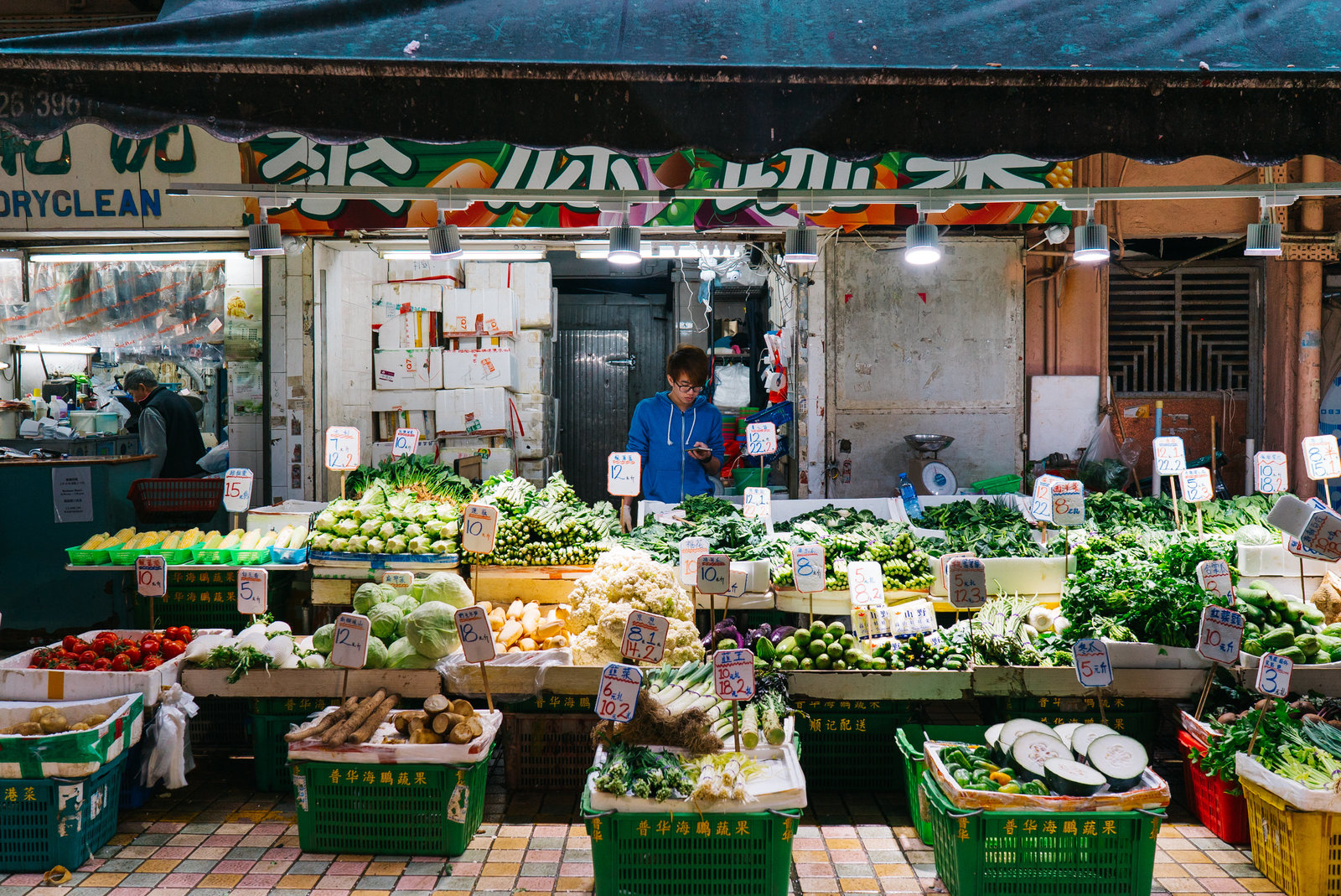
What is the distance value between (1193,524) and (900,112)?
14.9 feet

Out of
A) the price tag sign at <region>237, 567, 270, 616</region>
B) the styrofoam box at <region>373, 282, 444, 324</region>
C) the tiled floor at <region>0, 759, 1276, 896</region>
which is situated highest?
the styrofoam box at <region>373, 282, 444, 324</region>

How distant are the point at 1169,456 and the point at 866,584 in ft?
9.01

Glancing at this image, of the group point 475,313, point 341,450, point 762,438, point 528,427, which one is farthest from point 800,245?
point 528,427

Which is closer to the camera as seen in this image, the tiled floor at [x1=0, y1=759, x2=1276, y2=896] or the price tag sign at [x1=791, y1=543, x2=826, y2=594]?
the tiled floor at [x1=0, y1=759, x2=1276, y2=896]

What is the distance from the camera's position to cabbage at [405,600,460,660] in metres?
4.64

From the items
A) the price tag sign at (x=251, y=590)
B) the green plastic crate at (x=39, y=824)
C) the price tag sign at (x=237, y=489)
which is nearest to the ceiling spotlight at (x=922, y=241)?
the price tag sign at (x=251, y=590)

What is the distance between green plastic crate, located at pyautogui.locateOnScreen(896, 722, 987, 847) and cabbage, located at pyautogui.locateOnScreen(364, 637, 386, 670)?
2600mm

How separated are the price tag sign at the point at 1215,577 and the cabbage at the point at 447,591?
3947 mm

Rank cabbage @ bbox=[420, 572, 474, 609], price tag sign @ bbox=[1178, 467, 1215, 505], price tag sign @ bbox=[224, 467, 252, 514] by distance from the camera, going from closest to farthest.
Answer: cabbage @ bbox=[420, 572, 474, 609] → price tag sign @ bbox=[1178, 467, 1215, 505] → price tag sign @ bbox=[224, 467, 252, 514]

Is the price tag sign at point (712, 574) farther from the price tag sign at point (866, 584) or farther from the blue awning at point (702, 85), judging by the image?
the blue awning at point (702, 85)

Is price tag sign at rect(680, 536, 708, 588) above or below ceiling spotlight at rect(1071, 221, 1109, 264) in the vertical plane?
below

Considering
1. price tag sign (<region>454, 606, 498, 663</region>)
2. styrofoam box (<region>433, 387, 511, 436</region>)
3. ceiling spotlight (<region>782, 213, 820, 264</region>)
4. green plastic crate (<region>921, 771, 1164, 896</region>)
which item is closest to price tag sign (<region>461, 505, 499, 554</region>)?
price tag sign (<region>454, 606, 498, 663</region>)

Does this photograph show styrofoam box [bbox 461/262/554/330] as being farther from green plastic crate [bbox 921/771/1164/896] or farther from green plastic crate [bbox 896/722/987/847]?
green plastic crate [bbox 921/771/1164/896]

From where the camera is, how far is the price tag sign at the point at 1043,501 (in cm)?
564
